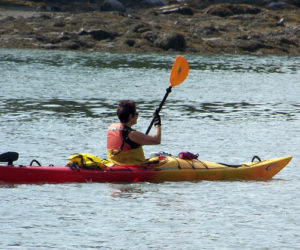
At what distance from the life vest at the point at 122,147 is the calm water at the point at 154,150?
383 millimetres

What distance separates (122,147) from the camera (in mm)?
10117

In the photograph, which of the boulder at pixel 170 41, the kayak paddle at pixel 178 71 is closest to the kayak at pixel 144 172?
the kayak paddle at pixel 178 71

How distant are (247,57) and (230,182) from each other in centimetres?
3071

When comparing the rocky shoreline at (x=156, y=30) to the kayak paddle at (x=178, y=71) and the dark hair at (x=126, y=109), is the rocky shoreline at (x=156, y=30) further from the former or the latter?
the dark hair at (x=126, y=109)

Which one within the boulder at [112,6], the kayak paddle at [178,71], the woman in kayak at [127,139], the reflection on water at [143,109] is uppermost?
the boulder at [112,6]

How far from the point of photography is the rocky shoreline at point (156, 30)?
4103 centimetres

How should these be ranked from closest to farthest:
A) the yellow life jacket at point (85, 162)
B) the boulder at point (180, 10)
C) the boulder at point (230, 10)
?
1. the yellow life jacket at point (85, 162)
2. the boulder at point (230, 10)
3. the boulder at point (180, 10)

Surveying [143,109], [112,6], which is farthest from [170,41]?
[143,109]

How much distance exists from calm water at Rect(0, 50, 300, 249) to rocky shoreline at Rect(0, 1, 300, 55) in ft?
29.5

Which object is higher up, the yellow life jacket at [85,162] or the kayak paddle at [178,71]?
the kayak paddle at [178,71]

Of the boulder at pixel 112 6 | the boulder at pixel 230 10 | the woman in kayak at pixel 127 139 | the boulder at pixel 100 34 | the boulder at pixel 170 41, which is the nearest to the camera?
the woman in kayak at pixel 127 139

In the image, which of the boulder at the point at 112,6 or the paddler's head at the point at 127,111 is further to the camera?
the boulder at the point at 112,6

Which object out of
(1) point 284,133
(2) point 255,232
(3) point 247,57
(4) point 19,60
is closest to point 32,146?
(1) point 284,133

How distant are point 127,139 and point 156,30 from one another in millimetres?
32873
